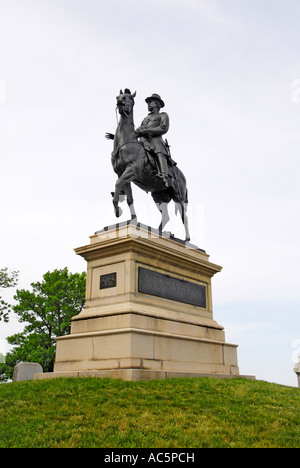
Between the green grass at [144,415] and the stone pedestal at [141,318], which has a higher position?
the stone pedestal at [141,318]

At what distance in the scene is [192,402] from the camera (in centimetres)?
806

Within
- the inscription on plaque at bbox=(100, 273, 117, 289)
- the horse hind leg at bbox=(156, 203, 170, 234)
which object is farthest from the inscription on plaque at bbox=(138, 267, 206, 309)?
the horse hind leg at bbox=(156, 203, 170, 234)

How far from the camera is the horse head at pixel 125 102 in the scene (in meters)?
13.1

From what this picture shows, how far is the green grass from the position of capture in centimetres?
591

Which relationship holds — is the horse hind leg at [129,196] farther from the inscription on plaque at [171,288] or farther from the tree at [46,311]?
the tree at [46,311]

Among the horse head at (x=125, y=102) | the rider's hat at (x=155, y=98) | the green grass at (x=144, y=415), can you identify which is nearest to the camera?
the green grass at (x=144, y=415)

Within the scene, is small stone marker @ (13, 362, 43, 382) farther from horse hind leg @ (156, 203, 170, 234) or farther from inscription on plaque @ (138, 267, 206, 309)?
horse hind leg @ (156, 203, 170, 234)

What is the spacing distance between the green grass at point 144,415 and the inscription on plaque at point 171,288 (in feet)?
9.57

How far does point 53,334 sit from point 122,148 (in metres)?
23.9

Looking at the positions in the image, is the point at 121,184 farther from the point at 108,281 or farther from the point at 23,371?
the point at 23,371

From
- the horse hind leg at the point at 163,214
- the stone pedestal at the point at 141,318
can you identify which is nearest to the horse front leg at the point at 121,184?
the stone pedestal at the point at 141,318

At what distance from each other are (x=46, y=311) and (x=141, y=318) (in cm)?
2430

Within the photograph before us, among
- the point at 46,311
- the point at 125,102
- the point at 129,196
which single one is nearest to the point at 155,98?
the point at 125,102

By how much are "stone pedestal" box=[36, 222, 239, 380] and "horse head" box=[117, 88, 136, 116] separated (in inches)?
135
